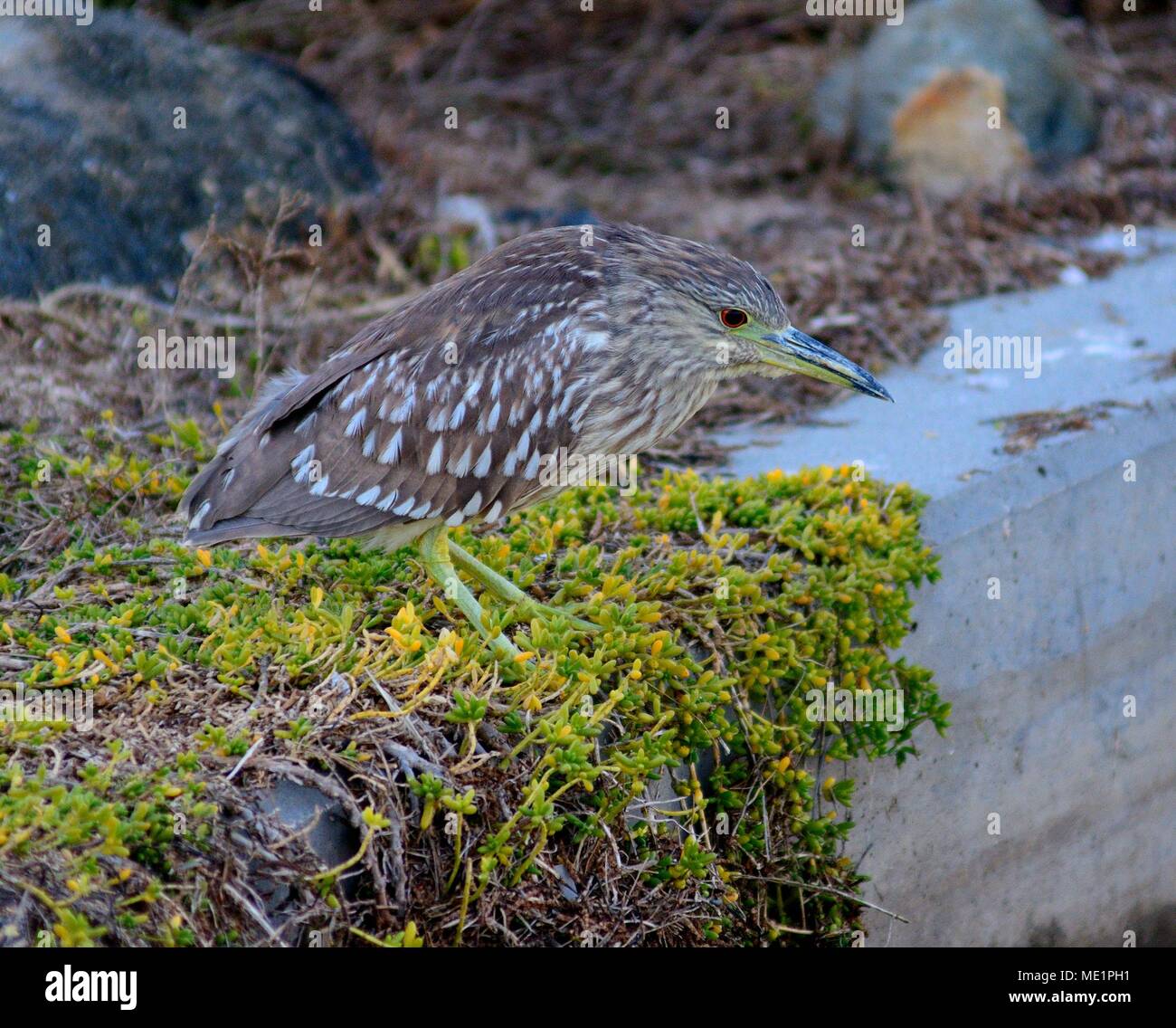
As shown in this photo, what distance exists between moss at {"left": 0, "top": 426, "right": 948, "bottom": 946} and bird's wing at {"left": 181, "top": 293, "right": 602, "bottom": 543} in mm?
280

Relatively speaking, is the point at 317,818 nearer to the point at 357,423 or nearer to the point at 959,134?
the point at 357,423

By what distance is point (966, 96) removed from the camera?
30.5ft

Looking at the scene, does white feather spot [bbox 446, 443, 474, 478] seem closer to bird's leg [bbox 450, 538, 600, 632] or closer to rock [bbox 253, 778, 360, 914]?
bird's leg [bbox 450, 538, 600, 632]

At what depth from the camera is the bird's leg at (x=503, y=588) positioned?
4418 mm

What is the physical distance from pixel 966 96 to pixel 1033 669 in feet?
17.1

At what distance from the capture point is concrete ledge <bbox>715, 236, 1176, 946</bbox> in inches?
204

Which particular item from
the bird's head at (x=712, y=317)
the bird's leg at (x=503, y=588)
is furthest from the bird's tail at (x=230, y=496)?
the bird's head at (x=712, y=317)

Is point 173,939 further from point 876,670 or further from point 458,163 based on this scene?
point 458,163

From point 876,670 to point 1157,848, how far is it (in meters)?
2.24

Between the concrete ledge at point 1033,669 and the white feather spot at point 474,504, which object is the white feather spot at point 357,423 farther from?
the concrete ledge at point 1033,669

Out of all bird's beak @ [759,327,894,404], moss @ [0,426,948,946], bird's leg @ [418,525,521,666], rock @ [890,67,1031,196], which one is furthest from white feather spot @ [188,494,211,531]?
rock @ [890,67,1031,196]

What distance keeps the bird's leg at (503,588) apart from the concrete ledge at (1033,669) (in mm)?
1199
